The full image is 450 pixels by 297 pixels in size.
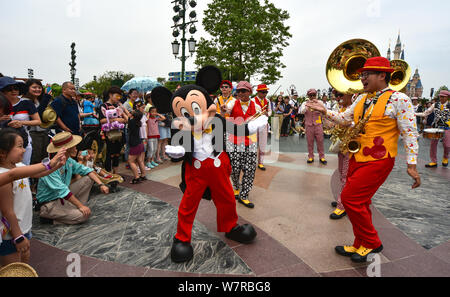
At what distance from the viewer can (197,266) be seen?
2484 mm

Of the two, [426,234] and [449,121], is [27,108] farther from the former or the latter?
[449,121]

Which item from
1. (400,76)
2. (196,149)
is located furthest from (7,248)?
(400,76)

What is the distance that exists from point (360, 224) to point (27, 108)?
4.63 meters

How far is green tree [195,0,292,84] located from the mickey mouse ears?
15602 mm

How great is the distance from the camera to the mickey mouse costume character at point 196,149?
2.50m

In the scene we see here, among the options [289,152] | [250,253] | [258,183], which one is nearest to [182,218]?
[250,253]

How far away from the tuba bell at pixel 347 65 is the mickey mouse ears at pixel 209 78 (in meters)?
1.42

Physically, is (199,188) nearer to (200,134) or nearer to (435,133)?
(200,134)

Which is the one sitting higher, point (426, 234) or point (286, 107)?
point (286, 107)

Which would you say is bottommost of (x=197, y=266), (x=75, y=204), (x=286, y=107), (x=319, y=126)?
(x=197, y=266)

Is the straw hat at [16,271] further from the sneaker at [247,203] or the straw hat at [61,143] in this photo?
the sneaker at [247,203]

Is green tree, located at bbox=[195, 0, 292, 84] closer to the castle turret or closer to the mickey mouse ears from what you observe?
the mickey mouse ears
